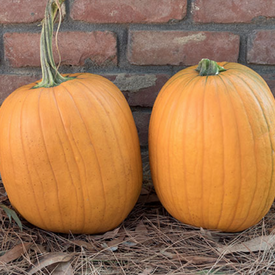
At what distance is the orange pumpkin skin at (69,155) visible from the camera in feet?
3.22

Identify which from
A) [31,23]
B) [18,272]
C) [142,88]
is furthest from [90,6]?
[18,272]

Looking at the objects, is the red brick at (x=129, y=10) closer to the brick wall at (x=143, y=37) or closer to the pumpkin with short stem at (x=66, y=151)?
the brick wall at (x=143, y=37)

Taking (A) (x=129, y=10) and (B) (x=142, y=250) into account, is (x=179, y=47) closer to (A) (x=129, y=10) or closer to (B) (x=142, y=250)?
(A) (x=129, y=10)

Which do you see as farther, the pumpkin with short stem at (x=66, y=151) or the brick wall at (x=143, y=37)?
the brick wall at (x=143, y=37)

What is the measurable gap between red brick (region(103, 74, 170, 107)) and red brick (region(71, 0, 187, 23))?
21 centimetres

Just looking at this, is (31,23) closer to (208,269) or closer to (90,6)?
(90,6)

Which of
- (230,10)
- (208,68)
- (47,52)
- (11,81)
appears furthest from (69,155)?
(230,10)

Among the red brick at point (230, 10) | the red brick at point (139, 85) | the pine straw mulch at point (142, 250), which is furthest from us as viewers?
the red brick at point (139, 85)

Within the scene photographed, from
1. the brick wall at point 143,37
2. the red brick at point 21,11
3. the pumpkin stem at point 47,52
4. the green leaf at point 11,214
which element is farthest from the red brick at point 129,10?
the green leaf at point 11,214

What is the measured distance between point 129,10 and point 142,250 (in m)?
0.86

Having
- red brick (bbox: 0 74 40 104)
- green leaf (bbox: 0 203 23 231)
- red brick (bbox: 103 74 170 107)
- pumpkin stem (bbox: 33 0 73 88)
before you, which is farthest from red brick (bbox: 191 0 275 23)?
green leaf (bbox: 0 203 23 231)

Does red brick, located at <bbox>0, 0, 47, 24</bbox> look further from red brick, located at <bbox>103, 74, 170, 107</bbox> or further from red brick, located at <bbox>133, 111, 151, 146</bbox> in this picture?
red brick, located at <bbox>133, 111, 151, 146</bbox>

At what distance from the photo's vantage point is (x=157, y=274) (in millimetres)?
934

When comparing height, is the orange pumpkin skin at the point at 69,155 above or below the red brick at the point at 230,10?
below
